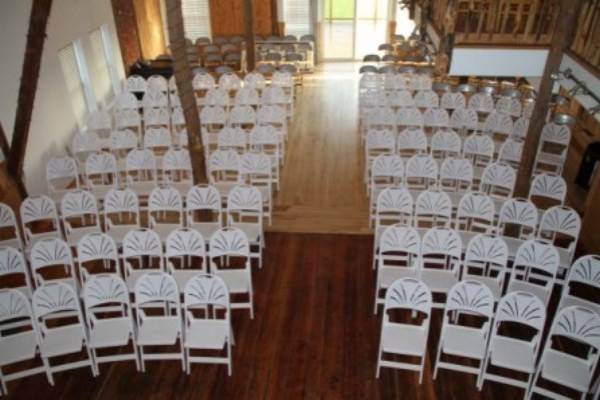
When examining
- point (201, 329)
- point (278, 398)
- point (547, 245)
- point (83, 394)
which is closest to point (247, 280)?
point (201, 329)

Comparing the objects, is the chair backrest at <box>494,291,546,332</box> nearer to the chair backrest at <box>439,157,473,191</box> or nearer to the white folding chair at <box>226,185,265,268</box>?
the chair backrest at <box>439,157,473,191</box>

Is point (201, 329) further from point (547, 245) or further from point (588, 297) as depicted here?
point (588, 297)

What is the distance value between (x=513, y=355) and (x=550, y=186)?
10.6 feet

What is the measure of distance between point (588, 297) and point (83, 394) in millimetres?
6114

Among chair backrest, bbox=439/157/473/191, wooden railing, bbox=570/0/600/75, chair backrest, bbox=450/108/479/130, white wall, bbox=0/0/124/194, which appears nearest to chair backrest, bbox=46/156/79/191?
white wall, bbox=0/0/124/194

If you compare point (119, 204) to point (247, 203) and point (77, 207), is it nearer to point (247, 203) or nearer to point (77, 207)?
point (77, 207)

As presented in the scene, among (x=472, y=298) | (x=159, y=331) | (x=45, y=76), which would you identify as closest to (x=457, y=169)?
(x=472, y=298)

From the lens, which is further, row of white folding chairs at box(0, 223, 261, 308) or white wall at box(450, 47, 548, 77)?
white wall at box(450, 47, 548, 77)

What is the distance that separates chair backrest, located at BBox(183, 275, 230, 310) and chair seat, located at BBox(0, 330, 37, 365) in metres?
1.54

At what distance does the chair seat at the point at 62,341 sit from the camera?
4.93 m

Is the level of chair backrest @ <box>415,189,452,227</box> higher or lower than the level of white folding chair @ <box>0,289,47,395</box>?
higher

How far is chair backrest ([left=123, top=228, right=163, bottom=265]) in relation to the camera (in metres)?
5.86

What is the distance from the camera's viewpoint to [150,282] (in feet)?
16.8

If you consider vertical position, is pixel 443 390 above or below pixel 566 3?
below
